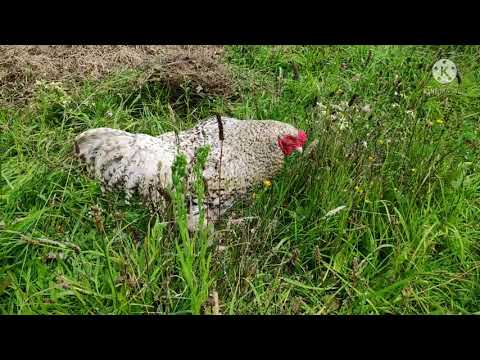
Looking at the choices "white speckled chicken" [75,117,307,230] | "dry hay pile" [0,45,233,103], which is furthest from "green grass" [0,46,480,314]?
"dry hay pile" [0,45,233,103]

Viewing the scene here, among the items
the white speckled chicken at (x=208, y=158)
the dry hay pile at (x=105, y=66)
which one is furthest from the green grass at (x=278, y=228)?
the dry hay pile at (x=105, y=66)

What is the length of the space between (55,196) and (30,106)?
3.40 feet

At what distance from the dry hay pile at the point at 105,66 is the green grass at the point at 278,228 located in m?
0.30

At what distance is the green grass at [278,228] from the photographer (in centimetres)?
217

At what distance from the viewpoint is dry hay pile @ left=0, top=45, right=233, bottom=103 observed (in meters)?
3.77

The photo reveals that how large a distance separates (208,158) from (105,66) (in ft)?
5.28

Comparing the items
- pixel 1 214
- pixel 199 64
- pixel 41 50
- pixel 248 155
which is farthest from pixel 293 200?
pixel 41 50

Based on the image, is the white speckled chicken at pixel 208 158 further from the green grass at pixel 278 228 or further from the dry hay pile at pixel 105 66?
the dry hay pile at pixel 105 66

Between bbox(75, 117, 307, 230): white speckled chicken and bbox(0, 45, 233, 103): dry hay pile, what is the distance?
766mm

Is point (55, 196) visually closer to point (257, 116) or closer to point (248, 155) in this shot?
point (248, 155)

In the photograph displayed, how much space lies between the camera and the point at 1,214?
2.55 metres

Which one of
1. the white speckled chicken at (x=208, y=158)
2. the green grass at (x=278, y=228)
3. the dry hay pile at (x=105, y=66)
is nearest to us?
the green grass at (x=278, y=228)

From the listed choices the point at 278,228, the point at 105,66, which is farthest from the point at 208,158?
the point at 105,66

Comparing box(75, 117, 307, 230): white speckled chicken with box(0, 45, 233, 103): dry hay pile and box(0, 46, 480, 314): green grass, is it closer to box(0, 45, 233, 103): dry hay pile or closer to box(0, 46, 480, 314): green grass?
box(0, 46, 480, 314): green grass
